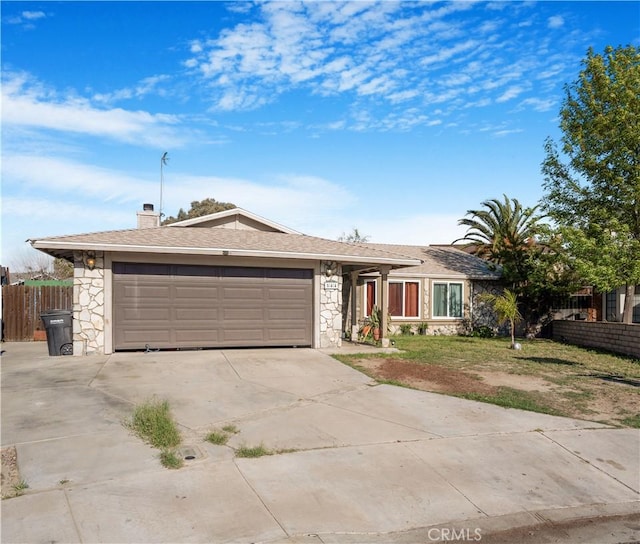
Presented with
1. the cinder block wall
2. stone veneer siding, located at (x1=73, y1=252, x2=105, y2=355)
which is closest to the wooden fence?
stone veneer siding, located at (x1=73, y1=252, x2=105, y2=355)

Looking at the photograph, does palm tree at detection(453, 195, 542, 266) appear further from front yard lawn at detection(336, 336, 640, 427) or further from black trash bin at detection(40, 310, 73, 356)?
black trash bin at detection(40, 310, 73, 356)

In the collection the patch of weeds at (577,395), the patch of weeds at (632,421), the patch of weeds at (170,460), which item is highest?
the patch of weeds at (170,460)

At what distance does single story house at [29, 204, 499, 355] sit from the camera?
12.7 metres

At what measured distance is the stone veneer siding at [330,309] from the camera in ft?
48.4

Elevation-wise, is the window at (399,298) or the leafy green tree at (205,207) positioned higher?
the leafy green tree at (205,207)

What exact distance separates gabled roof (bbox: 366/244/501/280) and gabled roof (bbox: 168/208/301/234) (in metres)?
6.52

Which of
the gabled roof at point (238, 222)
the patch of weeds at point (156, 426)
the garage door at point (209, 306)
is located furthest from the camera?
the gabled roof at point (238, 222)

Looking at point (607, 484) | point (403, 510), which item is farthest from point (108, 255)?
point (607, 484)

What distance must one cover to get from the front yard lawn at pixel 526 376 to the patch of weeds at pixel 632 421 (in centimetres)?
1

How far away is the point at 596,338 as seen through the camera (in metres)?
17.6

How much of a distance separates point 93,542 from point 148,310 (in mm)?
9679

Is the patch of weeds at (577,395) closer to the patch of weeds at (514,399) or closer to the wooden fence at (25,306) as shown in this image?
the patch of weeds at (514,399)

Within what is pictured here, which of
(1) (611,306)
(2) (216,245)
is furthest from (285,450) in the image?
(1) (611,306)

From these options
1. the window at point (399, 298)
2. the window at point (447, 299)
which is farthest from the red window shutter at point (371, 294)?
the window at point (447, 299)
